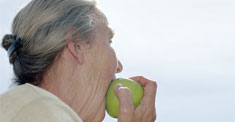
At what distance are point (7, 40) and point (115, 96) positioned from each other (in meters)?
1.02

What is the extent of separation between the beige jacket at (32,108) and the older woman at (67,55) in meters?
0.38

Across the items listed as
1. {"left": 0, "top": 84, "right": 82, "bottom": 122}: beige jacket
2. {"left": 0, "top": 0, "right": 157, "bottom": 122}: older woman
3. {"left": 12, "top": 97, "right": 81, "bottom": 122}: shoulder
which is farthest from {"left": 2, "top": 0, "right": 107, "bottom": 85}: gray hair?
{"left": 12, "top": 97, "right": 81, "bottom": 122}: shoulder

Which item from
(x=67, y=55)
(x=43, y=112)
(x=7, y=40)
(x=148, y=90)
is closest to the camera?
(x=43, y=112)

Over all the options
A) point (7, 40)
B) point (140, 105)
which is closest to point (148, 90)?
point (140, 105)

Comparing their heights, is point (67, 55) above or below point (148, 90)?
above

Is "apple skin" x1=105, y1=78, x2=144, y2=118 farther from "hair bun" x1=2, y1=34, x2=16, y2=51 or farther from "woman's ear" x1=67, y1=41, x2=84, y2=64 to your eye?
"hair bun" x1=2, y1=34, x2=16, y2=51

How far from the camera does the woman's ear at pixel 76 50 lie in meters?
3.65

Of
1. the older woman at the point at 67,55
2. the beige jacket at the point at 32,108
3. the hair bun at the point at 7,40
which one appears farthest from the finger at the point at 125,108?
the hair bun at the point at 7,40

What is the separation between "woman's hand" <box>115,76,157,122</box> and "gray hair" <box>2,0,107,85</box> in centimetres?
58

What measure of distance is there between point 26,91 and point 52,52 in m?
0.56

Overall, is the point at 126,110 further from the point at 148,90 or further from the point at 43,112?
the point at 43,112

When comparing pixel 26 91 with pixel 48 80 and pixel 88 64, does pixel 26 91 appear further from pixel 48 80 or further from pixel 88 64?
pixel 88 64

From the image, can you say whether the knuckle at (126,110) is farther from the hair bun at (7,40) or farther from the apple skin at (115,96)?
the hair bun at (7,40)

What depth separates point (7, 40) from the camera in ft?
12.4
